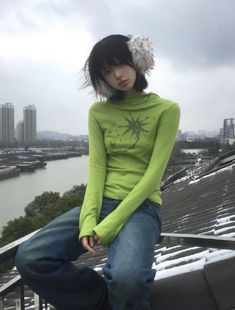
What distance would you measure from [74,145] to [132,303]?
10003 cm

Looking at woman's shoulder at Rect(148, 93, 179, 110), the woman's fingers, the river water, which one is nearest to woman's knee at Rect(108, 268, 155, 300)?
the woman's fingers

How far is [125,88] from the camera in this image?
2.34 metres

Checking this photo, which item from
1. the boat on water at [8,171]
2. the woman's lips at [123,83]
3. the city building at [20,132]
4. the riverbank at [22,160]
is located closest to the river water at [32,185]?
the boat on water at [8,171]

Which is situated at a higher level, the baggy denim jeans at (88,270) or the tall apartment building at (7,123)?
the tall apartment building at (7,123)

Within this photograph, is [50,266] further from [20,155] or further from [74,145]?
[74,145]

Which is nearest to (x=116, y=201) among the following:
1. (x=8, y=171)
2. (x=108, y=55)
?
(x=108, y=55)

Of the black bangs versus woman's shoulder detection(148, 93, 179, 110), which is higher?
the black bangs

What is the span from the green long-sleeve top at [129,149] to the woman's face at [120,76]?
101 millimetres

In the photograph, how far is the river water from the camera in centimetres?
4410

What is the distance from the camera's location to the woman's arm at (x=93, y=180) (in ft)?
6.86

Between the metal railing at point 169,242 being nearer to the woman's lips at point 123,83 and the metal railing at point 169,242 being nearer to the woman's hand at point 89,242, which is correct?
the woman's hand at point 89,242

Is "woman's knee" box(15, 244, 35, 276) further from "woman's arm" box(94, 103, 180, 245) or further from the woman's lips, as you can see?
the woman's lips

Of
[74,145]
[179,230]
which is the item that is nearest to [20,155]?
[74,145]

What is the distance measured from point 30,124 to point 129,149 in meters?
106
